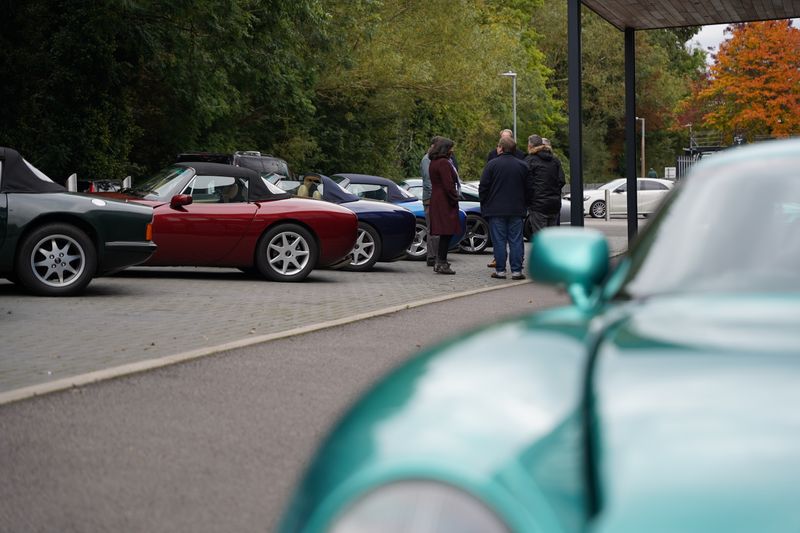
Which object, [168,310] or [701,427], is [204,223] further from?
[701,427]

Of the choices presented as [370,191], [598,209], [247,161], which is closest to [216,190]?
[370,191]

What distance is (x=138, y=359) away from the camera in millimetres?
8422

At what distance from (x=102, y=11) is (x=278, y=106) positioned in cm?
882

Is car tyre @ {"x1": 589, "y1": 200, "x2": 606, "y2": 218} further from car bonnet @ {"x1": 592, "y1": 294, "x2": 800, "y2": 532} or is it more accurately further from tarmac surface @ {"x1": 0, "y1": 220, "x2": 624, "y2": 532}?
car bonnet @ {"x1": 592, "y1": 294, "x2": 800, "y2": 532}

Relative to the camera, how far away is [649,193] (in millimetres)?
47031

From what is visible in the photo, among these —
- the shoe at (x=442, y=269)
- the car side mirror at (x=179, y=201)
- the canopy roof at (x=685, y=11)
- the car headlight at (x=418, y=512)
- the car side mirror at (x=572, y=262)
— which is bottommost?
the shoe at (x=442, y=269)

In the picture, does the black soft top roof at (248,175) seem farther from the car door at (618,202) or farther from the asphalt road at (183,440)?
the car door at (618,202)

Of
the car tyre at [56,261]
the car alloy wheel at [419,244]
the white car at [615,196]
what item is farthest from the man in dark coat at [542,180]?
the white car at [615,196]

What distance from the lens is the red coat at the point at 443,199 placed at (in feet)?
55.7

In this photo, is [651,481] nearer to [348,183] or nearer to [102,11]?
[348,183]

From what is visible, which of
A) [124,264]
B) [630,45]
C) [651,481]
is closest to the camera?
[651,481]

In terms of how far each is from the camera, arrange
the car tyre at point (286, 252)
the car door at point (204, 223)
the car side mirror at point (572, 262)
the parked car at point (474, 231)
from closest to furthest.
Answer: the car side mirror at point (572, 262), the car door at point (204, 223), the car tyre at point (286, 252), the parked car at point (474, 231)

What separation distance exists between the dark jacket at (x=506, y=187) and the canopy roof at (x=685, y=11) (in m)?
3.75

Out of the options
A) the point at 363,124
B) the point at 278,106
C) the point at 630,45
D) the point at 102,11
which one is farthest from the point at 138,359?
the point at 363,124
